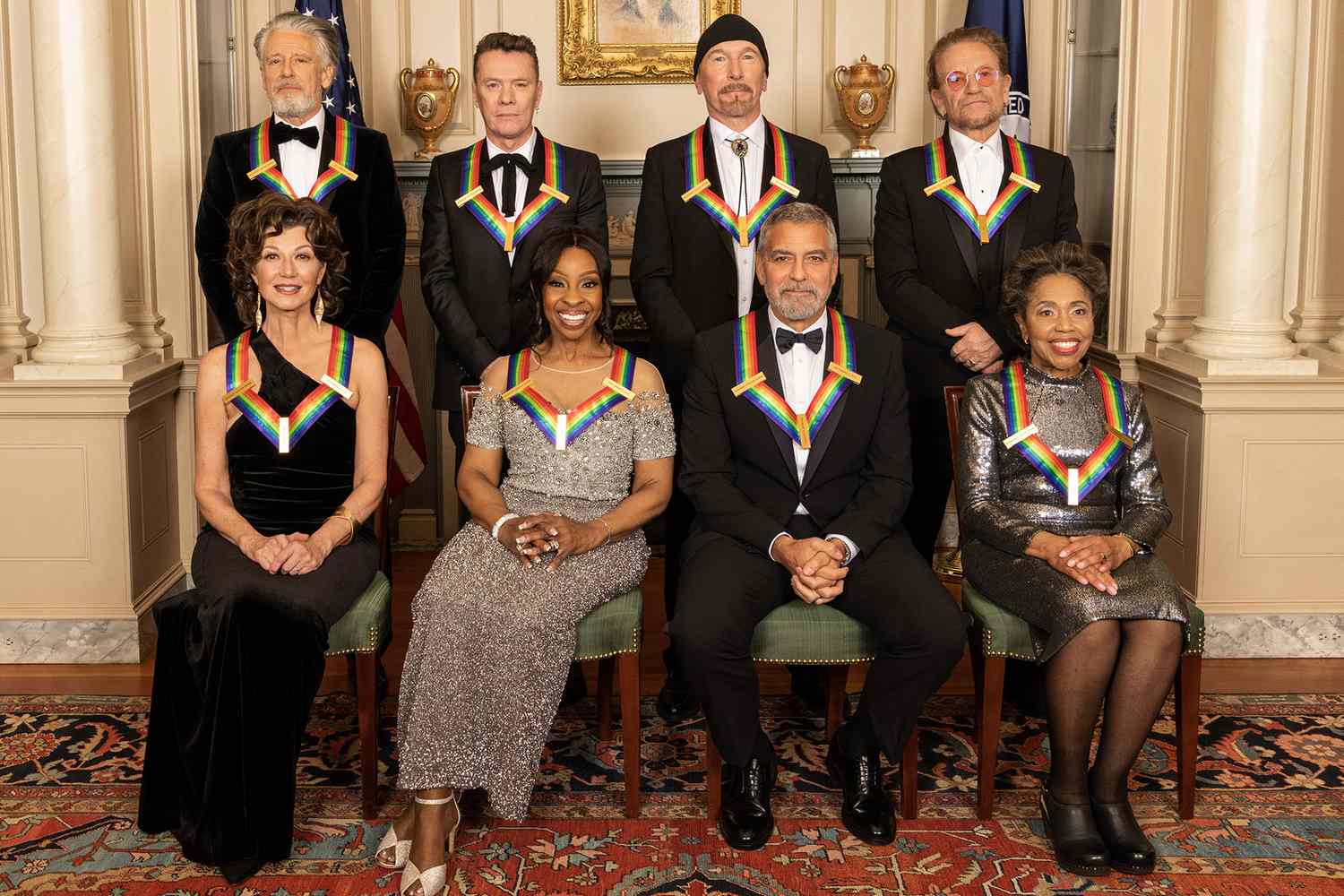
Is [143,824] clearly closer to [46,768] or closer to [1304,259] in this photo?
[46,768]

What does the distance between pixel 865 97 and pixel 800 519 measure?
117 inches

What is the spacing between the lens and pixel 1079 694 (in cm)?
306

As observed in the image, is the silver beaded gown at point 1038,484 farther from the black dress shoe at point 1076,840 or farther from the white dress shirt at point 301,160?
the white dress shirt at point 301,160

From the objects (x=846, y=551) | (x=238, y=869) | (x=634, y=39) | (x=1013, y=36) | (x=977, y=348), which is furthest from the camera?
(x=634, y=39)

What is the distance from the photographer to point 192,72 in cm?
474

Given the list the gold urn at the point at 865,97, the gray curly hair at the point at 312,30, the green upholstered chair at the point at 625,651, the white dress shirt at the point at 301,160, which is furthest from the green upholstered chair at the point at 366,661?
the gold urn at the point at 865,97

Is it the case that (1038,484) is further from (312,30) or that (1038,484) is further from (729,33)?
(312,30)

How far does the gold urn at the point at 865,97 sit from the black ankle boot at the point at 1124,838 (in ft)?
11.2

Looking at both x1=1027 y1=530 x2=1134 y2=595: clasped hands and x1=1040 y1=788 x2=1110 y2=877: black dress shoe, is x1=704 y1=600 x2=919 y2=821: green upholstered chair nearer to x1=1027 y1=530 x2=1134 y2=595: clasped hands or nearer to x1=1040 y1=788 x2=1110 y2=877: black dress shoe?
x1=1040 y1=788 x2=1110 y2=877: black dress shoe

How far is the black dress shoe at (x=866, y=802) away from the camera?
10.2ft

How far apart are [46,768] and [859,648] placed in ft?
6.52

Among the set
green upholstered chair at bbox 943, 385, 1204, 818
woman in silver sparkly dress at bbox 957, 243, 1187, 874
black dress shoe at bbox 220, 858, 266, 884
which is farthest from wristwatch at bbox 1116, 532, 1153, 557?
black dress shoe at bbox 220, 858, 266, 884

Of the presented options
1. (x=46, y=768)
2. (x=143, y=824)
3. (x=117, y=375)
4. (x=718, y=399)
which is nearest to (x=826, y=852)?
(x=718, y=399)

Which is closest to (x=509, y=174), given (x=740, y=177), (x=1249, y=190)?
(x=740, y=177)
